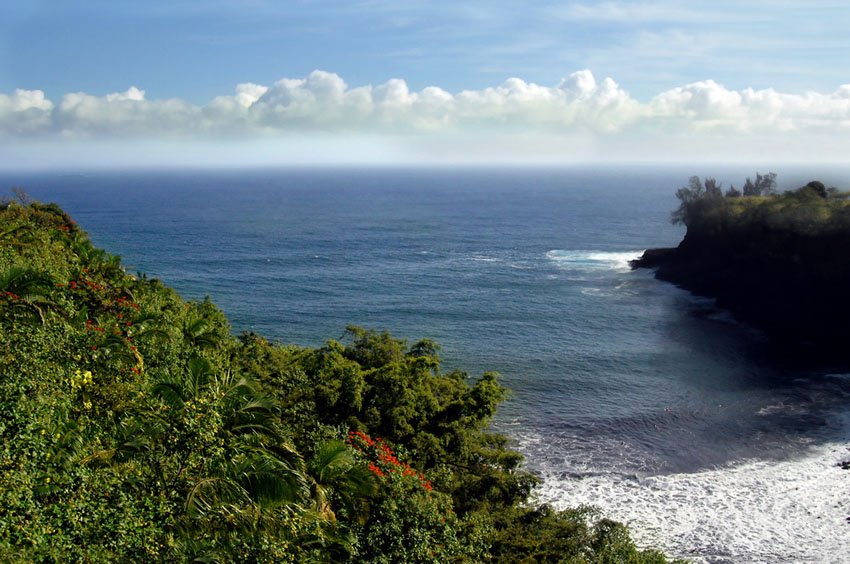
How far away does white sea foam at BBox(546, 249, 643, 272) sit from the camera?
9494 cm

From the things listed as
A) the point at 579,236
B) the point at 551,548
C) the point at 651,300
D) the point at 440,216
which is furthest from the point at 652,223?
the point at 551,548

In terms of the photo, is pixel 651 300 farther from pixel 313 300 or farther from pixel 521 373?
pixel 313 300

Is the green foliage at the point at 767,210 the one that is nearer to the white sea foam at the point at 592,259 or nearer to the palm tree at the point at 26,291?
the white sea foam at the point at 592,259

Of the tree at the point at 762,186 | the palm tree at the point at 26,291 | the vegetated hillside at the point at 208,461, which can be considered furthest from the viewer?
the tree at the point at 762,186

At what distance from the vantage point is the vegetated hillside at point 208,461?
10.4 meters

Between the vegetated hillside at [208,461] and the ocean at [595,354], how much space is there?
9.09m

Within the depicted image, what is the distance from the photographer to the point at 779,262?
7125cm

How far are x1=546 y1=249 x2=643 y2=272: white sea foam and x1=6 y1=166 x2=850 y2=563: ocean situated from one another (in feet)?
1.52

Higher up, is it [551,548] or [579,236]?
[579,236]

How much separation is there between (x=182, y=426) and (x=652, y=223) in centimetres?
14461

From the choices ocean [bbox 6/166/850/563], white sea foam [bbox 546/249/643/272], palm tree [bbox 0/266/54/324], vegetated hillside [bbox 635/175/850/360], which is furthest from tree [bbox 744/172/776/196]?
palm tree [bbox 0/266/54/324]

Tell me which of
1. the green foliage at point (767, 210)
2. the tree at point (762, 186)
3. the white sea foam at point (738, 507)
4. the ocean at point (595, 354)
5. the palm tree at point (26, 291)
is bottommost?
the white sea foam at point (738, 507)

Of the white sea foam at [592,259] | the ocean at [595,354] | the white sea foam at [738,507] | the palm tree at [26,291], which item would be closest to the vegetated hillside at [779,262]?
the ocean at [595,354]

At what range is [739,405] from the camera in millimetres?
47031
